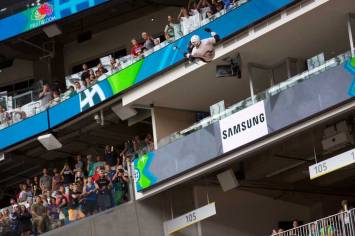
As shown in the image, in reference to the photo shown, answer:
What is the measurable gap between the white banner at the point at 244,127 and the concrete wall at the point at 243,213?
8.52ft

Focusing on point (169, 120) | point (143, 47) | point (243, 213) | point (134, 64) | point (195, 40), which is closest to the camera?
point (195, 40)

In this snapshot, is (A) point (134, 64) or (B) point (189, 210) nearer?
(B) point (189, 210)

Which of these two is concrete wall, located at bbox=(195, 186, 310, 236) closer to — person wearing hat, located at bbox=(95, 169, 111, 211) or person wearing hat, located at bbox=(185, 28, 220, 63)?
person wearing hat, located at bbox=(95, 169, 111, 211)

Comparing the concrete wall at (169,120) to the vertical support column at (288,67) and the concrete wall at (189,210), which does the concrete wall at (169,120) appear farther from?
the vertical support column at (288,67)

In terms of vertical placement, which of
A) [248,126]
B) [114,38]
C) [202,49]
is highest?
[114,38]

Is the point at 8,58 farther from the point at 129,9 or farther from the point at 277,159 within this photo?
the point at 277,159

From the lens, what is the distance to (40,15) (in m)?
33.9

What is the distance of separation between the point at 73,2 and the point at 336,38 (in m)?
10.2

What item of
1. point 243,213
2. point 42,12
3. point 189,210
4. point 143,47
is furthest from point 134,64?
point 42,12

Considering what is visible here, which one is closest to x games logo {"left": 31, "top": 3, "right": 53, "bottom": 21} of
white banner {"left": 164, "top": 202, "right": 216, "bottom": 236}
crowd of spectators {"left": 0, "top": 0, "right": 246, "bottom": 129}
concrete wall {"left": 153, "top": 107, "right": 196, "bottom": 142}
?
crowd of spectators {"left": 0, "top": 0, "right": 246, "bottom": 129}

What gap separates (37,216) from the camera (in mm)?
29203

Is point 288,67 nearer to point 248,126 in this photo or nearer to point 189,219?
point 248,126

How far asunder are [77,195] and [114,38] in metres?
8.53

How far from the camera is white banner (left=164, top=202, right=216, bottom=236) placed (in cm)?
2653
